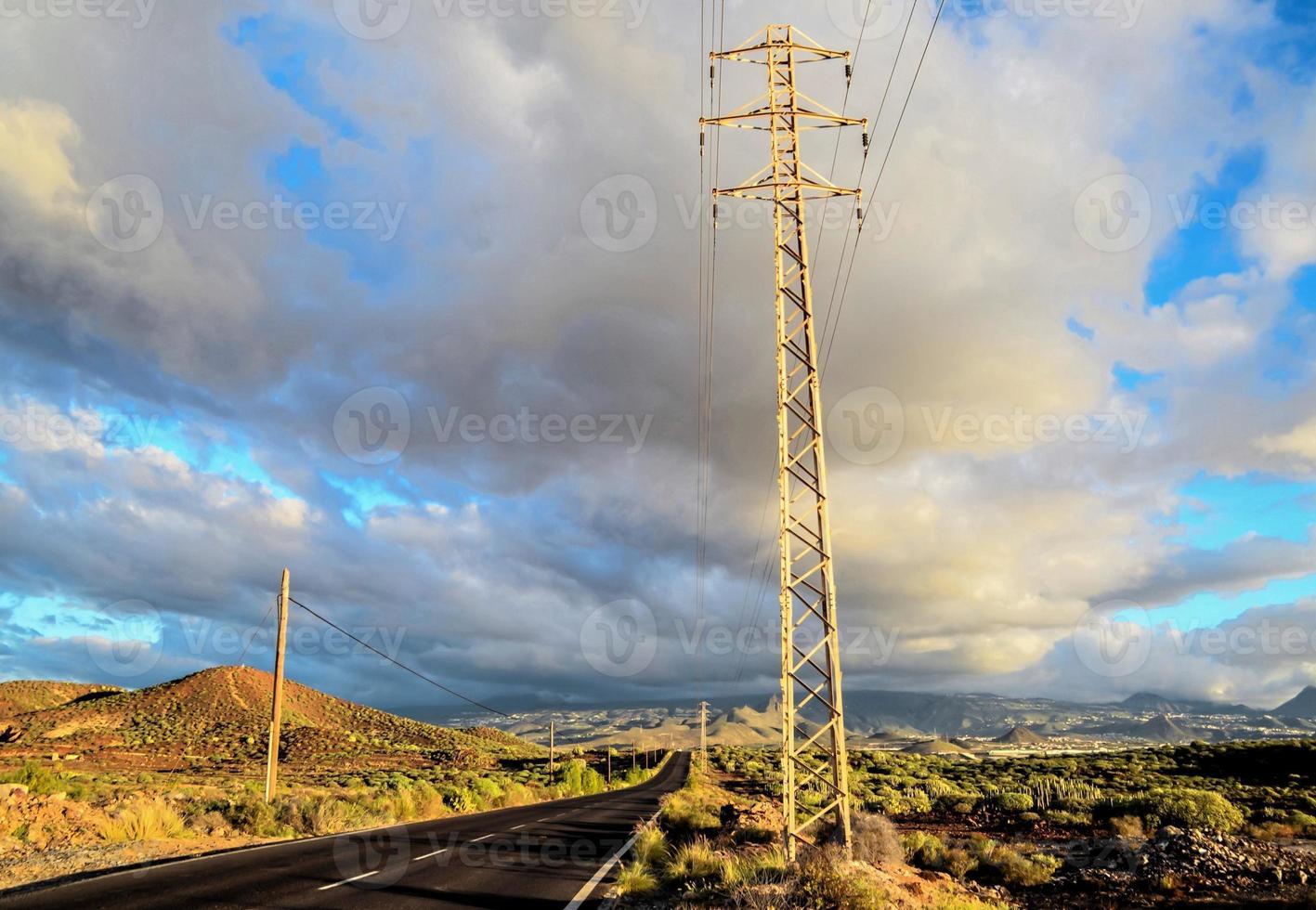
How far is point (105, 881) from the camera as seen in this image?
13.0 m

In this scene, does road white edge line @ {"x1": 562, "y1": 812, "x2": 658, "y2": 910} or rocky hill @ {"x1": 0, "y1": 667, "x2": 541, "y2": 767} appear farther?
rocky hill @ {"x1": 0, "y1": 667, "x2": 541, "y2": 767}

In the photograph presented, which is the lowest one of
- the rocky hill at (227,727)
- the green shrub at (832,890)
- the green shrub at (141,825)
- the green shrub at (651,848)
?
the rocky hill at (227,727)

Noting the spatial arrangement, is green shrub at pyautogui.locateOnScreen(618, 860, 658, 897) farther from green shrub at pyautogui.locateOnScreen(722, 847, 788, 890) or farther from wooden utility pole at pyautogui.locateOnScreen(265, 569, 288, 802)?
wooden utility pole at pyautogui.locateOnScreen(265, 569, 288, 802)

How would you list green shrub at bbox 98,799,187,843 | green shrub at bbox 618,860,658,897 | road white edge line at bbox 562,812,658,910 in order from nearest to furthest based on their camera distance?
road white edge line at bbox 562,812,658,910, green shrub at bbox 618,860,658,897, green shrub at bbox 98,799,187,843

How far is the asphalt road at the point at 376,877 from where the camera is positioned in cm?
1180

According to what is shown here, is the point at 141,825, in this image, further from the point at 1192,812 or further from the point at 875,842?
the point at 1192,812

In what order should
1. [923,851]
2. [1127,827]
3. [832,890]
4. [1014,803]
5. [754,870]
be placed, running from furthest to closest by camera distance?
[1014,803] < [1127,827] < [923,851] < [754,870] < [832,890]

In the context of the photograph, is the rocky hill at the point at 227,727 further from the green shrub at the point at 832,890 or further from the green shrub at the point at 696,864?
the green shrub at the point at 832,890

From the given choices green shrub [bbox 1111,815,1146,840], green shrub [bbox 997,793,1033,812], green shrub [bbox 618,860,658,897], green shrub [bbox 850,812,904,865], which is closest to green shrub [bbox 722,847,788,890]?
green shrub [bbox 618,860,658,897]

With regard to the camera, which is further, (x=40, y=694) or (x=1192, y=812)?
(x=40, y=694)

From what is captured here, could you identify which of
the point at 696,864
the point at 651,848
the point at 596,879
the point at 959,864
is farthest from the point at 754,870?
the point at 959,864

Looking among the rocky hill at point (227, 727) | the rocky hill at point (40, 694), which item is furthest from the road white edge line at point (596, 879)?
the rocky hill at point (40, 694)

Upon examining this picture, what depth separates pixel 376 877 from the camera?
1443 cm

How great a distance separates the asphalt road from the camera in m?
11.8
